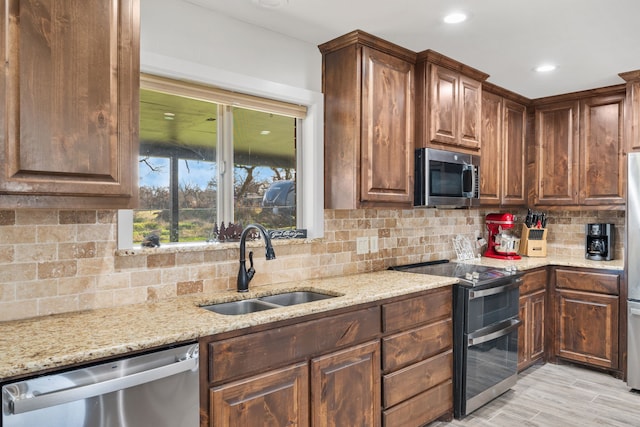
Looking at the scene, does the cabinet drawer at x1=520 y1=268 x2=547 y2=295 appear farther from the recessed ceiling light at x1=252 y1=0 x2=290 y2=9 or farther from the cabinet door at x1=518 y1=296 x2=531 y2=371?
the recessed ceiling light at x1=252 y1=0 x2=290 y2=9

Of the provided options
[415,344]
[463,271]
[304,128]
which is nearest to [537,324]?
[463,271]

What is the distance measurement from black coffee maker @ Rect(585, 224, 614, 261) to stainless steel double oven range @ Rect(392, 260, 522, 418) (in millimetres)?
1254

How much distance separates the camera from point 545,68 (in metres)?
3.27

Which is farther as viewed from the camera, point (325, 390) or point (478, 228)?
point (478, 228)

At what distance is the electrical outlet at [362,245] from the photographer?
10.1ft

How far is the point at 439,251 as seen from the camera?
3777 mm

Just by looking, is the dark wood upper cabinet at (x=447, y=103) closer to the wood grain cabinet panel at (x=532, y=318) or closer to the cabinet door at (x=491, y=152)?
the cabinet door at (x=491, y=152)

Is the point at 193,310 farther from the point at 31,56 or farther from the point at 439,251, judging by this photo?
the point at 439,251

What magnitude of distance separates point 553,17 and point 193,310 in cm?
245

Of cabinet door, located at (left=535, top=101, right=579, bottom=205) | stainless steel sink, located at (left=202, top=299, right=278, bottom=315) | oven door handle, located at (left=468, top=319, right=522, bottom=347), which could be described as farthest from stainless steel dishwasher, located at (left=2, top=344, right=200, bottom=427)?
cabinet door, located at (left=535, top=101, right=579, bottom=205)

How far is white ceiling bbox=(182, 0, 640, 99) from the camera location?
7.42ft

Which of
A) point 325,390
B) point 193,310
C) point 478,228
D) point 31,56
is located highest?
point 31,56

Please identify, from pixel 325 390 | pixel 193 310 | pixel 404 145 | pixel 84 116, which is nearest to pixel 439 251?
pixel 404 145

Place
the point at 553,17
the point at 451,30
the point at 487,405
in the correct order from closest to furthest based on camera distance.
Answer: the point at 553,17, the point at 451,30, the point at 487,405
